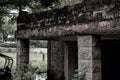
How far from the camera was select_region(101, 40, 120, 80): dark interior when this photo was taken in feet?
33.7

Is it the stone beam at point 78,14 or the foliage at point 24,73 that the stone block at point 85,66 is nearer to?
the stone beam at point 78,14

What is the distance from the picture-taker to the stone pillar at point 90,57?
623cm

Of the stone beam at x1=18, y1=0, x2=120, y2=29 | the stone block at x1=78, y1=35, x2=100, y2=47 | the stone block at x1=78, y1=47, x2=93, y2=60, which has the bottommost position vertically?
the stone block at x1=78, y1=47, x2=93, y2=60

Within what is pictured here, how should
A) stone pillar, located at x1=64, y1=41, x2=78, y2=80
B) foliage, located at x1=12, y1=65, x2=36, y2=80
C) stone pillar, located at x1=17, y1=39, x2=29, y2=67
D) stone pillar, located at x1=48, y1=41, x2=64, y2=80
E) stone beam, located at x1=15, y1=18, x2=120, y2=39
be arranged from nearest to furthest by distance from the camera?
stone beam, located at x1=15, y1=18, x2=120, y2=39, foliage, located at x1=12, y1=65, x2=36, y2=80, stone pillar, located at x1=17, y1=39, x2=29, y2=67, stone pillar, located at x1=64, y1=41, x2=78, y2=80, stone pillar, located at x1=48, y1=41, x2=64, y2=80

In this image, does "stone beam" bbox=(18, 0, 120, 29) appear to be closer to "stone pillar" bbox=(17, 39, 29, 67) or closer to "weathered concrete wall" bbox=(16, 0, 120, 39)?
"weathered concrete wall" bbox=(16, 0, 120, 39)

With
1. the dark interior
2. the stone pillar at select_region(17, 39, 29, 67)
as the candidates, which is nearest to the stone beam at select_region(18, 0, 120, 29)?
the stone pillar at select_region(17, 39, 29, 67)

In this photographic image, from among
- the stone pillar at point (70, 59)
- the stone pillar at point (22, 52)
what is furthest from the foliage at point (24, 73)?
the stone pillar at point (70, 59)

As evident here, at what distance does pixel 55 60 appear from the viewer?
42.1 ft

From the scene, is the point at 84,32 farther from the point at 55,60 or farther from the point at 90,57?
the point at 55,60

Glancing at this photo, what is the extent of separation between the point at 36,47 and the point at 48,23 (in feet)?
105

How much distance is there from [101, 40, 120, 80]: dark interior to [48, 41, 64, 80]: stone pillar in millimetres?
2814

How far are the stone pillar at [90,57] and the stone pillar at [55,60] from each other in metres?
6.12

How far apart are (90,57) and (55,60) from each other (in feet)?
21.9

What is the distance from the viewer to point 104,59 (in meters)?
10.2
